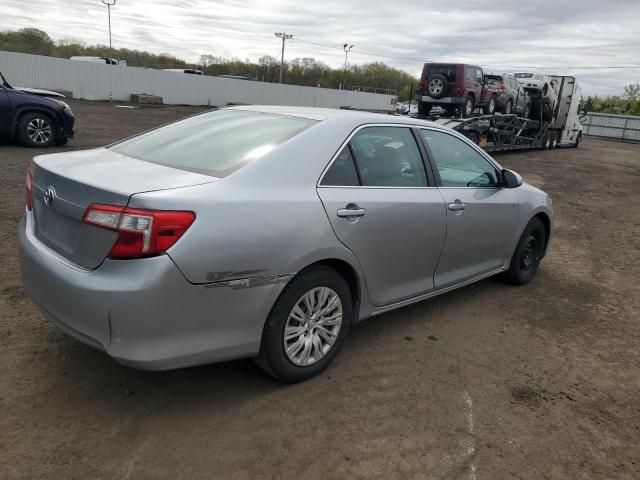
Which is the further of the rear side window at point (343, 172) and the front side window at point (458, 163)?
the front side window at point (458, 163)

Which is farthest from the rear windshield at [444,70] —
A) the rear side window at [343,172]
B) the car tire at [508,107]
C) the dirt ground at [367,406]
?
the rear side window at [343,172]

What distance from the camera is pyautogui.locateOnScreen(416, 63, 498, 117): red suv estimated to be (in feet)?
62.2

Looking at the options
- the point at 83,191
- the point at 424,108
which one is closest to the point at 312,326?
the point at 83,191

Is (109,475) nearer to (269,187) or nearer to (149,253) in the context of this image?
(149,253)

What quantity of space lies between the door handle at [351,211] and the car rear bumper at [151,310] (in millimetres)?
604

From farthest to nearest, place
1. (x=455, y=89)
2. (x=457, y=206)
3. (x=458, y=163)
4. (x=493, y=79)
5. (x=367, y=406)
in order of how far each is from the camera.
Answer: (x=493, y=79) → (x=455, y=89) → (x=458, y=163) → (x=457, y=206) → (x=367, y=406)

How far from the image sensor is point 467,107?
19312 mm

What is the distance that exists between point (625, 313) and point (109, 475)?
441cm

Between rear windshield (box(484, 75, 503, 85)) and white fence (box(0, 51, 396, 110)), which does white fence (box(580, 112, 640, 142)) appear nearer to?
white fence (box(0, 51, 396, 110))

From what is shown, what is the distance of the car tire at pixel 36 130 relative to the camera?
34.4ft

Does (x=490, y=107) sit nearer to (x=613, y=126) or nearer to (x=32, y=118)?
(x=32, y=118)

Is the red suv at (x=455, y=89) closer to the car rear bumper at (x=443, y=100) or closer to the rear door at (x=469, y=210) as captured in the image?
the car rear bumper at (x=443, y=100)

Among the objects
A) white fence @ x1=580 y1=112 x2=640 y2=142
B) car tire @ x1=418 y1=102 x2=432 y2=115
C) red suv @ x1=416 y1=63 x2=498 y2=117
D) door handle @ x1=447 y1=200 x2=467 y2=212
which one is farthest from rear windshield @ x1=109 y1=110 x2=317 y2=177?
white fence @ x1=580 y1=112 x2=640 y2=142

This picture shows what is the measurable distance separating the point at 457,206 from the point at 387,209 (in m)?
0.82
